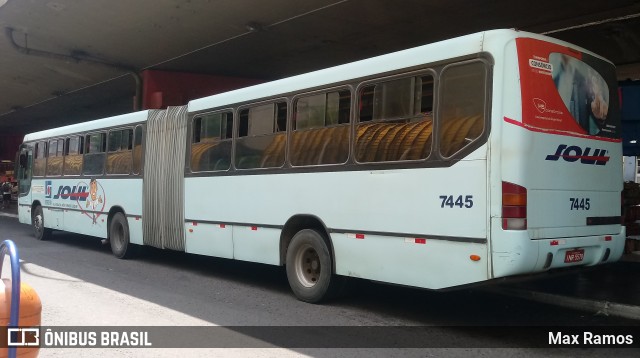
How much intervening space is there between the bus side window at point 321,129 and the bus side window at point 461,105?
1.47 metres

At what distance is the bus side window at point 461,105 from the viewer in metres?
5.60

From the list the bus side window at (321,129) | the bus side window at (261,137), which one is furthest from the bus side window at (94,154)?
the bus side window at (321,129)

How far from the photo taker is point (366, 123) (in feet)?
22.3

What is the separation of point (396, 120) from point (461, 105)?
0.87 meters

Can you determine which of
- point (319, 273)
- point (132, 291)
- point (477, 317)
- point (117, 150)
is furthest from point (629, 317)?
point (117, 150)

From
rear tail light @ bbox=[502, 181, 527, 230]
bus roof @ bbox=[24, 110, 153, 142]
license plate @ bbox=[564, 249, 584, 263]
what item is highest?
bus roof @ bbox=[24, 110, 153, 142]

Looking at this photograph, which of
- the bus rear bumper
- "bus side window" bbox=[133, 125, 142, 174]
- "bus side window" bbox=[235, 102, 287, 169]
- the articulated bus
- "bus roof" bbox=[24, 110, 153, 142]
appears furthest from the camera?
"bus roof" bbox=[24, 110, 153, 142]

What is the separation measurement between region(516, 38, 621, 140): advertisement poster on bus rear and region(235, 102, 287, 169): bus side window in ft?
11.6

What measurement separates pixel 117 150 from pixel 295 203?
19.9ft

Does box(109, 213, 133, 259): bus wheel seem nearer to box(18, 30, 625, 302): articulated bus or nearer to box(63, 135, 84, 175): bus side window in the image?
box(63, 135, 84, 175): bus side window

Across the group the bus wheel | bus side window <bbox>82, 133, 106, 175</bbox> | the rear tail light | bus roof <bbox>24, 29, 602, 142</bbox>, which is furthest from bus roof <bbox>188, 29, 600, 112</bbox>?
bus side window <bbox>82, 133, 106, 175</bbox>

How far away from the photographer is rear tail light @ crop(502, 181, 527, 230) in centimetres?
529

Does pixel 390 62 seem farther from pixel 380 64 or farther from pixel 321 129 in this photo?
pixel 321 129

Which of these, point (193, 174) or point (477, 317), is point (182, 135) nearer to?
point (193, 174)
